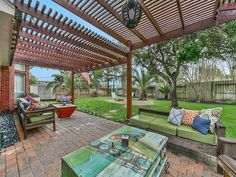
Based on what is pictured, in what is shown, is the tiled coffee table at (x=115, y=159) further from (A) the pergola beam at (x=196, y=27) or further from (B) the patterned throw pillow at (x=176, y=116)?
(A) the pergola beam at (x=196, y=27)

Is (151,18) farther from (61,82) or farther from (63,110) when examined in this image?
(61,82)

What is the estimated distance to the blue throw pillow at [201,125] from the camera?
257 centimetres

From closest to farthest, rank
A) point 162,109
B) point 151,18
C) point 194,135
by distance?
point 194,135, point 151,18, point 162,109

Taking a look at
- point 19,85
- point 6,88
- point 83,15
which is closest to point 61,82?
point 19,85

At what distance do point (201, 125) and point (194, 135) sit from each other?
266mm

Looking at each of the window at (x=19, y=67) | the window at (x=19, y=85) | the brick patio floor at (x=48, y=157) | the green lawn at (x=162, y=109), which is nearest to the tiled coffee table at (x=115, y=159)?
the brick patio floor at (x=48, y=157)

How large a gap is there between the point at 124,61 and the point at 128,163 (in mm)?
4916

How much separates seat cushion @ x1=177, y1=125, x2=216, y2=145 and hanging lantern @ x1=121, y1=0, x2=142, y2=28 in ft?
7.61

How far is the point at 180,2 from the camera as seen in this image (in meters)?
2.59

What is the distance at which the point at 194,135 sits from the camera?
2574mm

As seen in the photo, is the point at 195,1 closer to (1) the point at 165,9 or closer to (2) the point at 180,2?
(2) the point at 180,2

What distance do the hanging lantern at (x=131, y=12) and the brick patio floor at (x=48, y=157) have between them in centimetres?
252

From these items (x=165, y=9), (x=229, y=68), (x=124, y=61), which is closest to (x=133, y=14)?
(x=165, y=9)

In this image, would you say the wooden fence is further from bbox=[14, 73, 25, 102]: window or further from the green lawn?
bbox=[14, 73, 25, 102]: window
